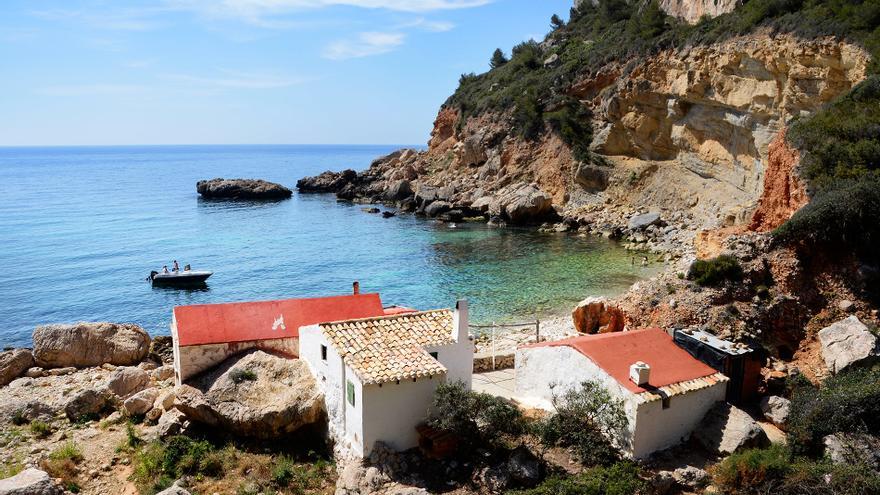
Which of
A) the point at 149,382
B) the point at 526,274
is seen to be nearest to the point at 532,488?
the point at 149,382

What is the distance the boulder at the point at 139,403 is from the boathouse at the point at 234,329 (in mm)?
928

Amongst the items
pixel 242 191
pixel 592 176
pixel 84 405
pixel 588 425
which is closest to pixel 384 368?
pixel 588 425

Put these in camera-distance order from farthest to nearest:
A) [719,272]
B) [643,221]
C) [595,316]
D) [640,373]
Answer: [643,221], [595,316], [719,272], [640,373]

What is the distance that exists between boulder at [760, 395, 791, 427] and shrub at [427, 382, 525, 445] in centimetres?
676

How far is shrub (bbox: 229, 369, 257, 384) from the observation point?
16.8 m

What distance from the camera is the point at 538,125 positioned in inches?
2515

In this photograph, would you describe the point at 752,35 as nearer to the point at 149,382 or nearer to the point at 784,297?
the point at 784,297

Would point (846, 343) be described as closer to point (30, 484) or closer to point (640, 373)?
point (640, 373)

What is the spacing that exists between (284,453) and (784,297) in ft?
54.8

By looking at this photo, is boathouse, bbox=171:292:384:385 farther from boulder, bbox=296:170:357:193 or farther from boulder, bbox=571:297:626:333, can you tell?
boulder, bbox=296:170:357:193

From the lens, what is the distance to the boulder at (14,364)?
22.8m

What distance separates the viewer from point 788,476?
42.1ft

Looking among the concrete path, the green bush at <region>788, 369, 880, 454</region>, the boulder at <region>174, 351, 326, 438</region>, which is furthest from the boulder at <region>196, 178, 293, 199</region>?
the green bush at <region>788, 369, 880, 454</region>

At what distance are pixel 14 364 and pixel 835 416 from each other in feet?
87.3
